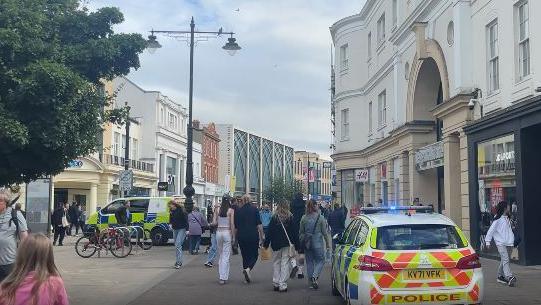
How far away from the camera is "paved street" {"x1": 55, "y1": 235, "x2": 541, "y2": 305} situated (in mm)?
10898

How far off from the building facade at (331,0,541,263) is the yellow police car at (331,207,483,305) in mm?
7406

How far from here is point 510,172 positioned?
16594 millimetres

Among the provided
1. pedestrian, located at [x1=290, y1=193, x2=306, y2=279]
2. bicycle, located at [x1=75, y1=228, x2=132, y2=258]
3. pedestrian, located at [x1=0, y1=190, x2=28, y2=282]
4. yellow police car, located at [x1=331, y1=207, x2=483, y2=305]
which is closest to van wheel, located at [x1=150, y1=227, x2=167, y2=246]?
bicycle, located at [x1=75, y1=228, x2=132, y2=258]

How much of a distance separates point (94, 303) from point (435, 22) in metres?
15.9

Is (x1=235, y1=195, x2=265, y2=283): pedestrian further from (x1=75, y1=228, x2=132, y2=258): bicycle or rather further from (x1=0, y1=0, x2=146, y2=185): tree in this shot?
(x1=75, y1=228, x2=132, y2=258): bicycle

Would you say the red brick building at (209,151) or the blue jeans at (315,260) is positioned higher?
the red brick building at (209,151)

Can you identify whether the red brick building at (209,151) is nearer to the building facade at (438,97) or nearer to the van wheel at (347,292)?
the building facade at (438,97)

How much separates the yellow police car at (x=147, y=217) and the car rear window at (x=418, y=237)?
57.2ft

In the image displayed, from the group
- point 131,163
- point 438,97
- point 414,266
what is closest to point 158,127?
point 131,163

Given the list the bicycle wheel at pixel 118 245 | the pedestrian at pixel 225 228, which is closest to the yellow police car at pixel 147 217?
the bicycle wheel at pixel 118 245

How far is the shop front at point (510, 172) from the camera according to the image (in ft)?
51.0

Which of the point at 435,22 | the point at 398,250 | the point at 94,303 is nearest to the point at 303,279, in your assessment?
the point at 94,303

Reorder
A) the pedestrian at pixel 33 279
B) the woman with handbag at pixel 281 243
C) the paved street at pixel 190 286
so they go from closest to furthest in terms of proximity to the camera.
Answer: the pedestrian at pixel 33 279
the paved street at pixel 190 286
the woman with handbag at pixel 281 243

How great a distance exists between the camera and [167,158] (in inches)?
2331
